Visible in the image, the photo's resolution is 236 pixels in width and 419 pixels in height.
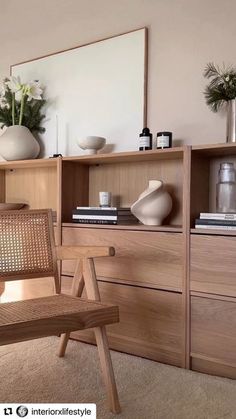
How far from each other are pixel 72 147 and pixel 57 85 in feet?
1.42

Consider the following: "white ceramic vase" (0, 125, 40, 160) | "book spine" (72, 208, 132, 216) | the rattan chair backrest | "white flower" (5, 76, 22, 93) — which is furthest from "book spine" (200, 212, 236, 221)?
"white flower" (5, 76, 22, 93)

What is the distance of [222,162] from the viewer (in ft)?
6.48

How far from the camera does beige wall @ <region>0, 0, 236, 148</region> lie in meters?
2.00

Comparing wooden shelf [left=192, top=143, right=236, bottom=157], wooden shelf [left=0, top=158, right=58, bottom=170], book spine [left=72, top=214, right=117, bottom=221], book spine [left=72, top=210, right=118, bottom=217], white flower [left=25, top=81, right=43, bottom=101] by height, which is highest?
white flower [left=25, top=81, right=43, bottom=101]

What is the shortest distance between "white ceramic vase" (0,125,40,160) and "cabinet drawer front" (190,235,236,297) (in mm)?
1269

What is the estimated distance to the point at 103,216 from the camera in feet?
6.79

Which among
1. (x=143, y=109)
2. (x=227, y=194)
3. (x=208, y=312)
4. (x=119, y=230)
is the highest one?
(x=143, y=109)

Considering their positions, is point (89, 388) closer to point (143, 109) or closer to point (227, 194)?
point (227, 194)

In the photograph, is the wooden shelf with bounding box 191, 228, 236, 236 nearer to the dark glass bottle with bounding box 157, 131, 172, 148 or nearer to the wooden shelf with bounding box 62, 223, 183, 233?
the wooden shelf with bounding box 62, 223, 183, 233

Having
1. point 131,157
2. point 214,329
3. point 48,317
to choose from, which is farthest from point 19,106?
point 214,329

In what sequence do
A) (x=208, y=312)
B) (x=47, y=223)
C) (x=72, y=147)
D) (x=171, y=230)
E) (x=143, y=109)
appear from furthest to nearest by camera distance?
(x=72, y=147)
(x=143, y=109)
(x=47, y=223)
(x=171, y=230)
(x=208, y=312)

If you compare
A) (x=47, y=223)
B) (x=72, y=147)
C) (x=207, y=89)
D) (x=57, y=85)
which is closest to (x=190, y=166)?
(x=207, y=89)

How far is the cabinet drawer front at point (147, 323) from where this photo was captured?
Answer: 5.94 feet

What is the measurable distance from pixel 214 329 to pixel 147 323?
13.2 inches
